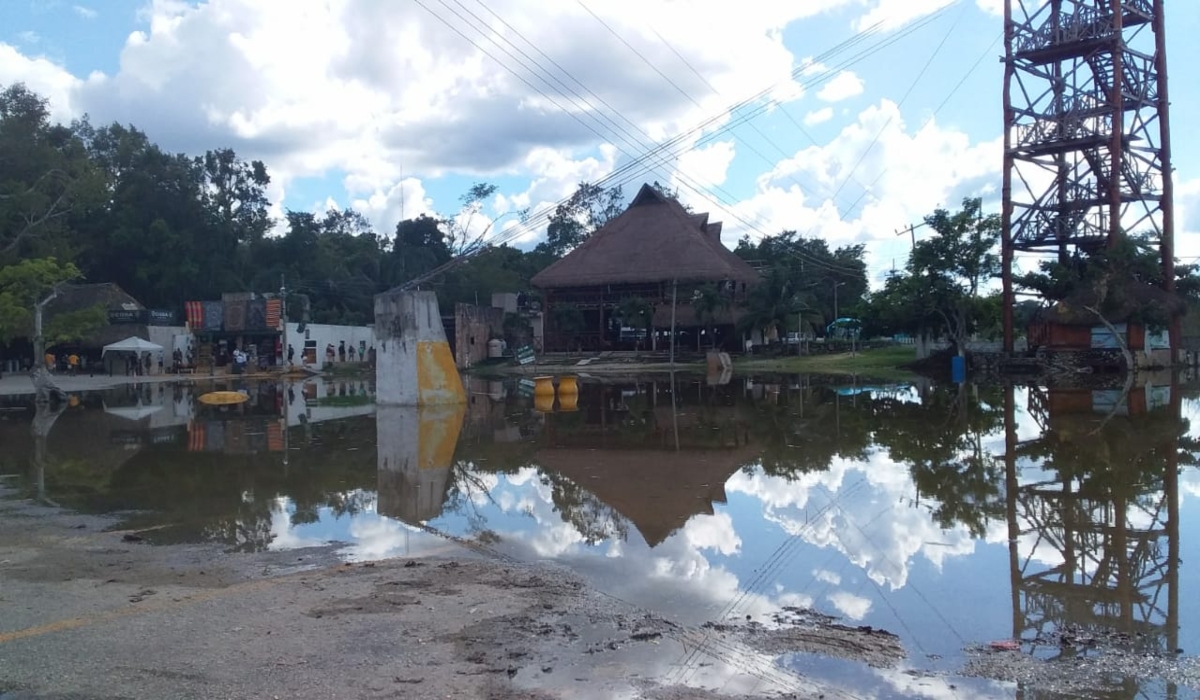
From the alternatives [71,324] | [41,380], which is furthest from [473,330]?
[41,380]

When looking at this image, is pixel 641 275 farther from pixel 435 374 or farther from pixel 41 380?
pixel 41 380

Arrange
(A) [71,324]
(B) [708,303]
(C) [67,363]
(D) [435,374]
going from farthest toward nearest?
(C) [67,363], (B) [708,303], (A) [71,324], (D) [435,374]

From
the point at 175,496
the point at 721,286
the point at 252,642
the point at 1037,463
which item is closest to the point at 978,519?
the point at 1037,463

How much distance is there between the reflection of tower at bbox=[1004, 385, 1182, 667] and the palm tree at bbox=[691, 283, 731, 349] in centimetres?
3346

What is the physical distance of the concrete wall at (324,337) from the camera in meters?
50.4

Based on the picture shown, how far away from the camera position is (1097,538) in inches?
335

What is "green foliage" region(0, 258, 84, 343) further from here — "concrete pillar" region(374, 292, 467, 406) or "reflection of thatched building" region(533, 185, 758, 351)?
"reflection of thatched building" region(533, 185, 758, 351)

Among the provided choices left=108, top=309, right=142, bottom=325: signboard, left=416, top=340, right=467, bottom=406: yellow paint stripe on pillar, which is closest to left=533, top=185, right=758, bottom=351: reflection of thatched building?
left=108, top=309, right=142, bottom=325: signboard

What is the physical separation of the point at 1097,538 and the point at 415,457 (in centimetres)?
1009

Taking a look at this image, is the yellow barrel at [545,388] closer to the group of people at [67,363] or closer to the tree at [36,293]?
the tree at [36,293]

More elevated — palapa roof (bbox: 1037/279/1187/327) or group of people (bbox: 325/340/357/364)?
palapa roof (bbox: 1037/279/1187/327)

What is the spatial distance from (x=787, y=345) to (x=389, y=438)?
39.4 meters

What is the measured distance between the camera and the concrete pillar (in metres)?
22.7

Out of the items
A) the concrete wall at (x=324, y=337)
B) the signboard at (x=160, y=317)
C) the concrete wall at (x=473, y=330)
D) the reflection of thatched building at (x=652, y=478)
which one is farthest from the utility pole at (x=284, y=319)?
the reflection of thatched building at (x=652, y=478)
